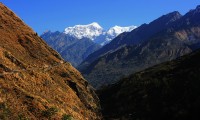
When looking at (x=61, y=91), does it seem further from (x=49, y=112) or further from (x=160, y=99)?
(x=160, y=99)

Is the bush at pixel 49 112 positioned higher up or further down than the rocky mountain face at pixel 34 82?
further down

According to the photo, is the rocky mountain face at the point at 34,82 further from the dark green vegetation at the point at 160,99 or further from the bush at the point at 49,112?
the dark green vegetation at the point at 160,99

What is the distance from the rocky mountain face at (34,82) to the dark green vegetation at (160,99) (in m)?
5.31

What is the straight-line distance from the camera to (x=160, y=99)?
72.8 m

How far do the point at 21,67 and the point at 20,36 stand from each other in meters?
16.4

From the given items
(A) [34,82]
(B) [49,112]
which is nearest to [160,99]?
(A) [34,82]

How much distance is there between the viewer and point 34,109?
52844mm

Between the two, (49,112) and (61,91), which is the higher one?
(61,91)

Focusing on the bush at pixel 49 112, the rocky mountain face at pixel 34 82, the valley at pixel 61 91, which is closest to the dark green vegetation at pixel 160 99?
the valley at pixel 61 91

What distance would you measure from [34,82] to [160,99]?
79.3ft

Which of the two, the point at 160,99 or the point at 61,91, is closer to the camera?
the point at 61,91

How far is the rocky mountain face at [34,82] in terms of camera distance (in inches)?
2079

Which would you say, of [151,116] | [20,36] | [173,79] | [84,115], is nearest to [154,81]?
[173,79]

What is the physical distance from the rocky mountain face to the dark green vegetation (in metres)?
A: 5.31
